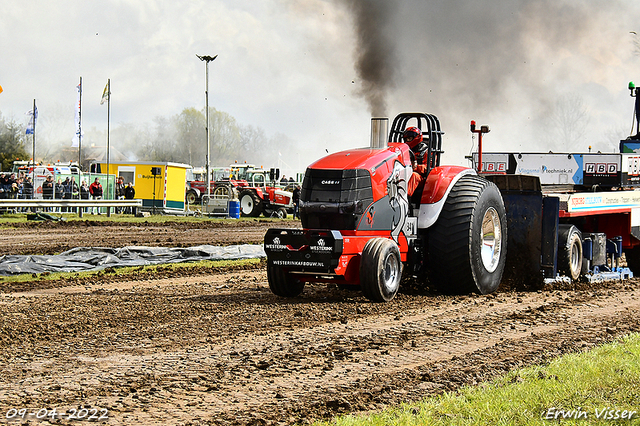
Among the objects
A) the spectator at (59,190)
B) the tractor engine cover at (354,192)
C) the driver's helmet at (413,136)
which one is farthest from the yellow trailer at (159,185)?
the tractor engine cover at (354,192)

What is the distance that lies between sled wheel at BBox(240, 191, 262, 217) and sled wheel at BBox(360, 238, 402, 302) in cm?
2487

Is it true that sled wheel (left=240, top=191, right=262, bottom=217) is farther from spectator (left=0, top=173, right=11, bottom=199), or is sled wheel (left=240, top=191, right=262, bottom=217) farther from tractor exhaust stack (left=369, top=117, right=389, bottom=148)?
tractor exhaust stack (left=369, top=117, right=389, bottom=148)

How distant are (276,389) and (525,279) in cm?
677

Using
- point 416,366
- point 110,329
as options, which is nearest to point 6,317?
point 110,329

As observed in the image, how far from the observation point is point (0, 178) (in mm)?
30531

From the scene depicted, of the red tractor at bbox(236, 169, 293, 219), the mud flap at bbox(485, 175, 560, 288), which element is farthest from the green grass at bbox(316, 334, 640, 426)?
the red tractor at bbox(236, 169, 293, 219)

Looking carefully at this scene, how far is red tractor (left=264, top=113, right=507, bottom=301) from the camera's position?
8469mm

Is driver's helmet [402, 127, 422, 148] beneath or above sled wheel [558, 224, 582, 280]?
above

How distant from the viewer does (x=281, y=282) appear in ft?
29.6

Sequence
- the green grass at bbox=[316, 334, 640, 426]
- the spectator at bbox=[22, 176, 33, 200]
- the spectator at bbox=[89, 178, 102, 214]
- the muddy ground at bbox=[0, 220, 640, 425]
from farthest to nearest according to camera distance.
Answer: the spectator at bbox=[89, 178, 102, 214], the spectator at bbox=[22, 176, 33, 200], the muddy ground at bbox=[0, 220, 640, 425], the green grass at bbox=[316, 334, 640, 426]

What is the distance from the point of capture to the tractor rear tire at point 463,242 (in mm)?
9320

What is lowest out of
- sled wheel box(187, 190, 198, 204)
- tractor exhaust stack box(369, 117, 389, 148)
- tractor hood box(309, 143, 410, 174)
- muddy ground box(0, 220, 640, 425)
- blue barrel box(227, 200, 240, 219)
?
muddy ground box(0, 220, 640, 425)

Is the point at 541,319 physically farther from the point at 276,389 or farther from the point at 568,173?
the point at 568,173

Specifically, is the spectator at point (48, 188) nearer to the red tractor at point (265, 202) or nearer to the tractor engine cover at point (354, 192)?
the red tractor at point (265, 202)
